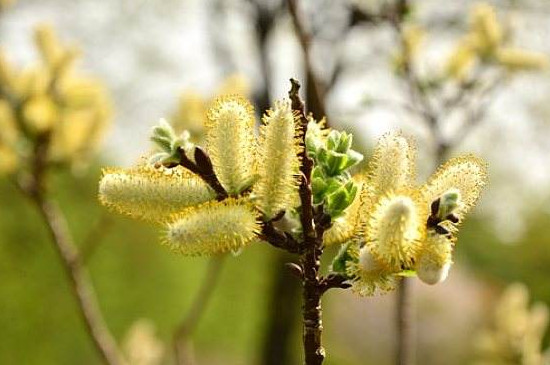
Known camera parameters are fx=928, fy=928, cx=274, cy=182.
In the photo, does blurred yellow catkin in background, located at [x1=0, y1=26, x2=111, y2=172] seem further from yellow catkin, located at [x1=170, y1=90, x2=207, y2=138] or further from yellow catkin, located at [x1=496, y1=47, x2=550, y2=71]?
yellow catkin, located at [x1=496, y1=47, x2=550, y2=71]

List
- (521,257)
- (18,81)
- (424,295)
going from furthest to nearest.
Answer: (521,257) → (424,295) → (18,81)

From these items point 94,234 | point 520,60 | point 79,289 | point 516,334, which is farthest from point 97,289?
point 520,60

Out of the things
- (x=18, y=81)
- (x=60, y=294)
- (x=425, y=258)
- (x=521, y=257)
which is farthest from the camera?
(x=521, y=257)

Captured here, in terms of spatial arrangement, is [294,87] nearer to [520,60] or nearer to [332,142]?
[332,142]

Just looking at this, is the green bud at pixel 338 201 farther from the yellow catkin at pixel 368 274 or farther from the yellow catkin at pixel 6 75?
the yellow catkin at pixel 6 75

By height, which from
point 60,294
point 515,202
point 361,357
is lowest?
point 60,294

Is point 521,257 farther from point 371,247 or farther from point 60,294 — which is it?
point 371,247

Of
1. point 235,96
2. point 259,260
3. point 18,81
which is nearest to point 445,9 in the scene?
point 259,260

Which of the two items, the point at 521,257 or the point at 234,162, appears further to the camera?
the point at 521,257
